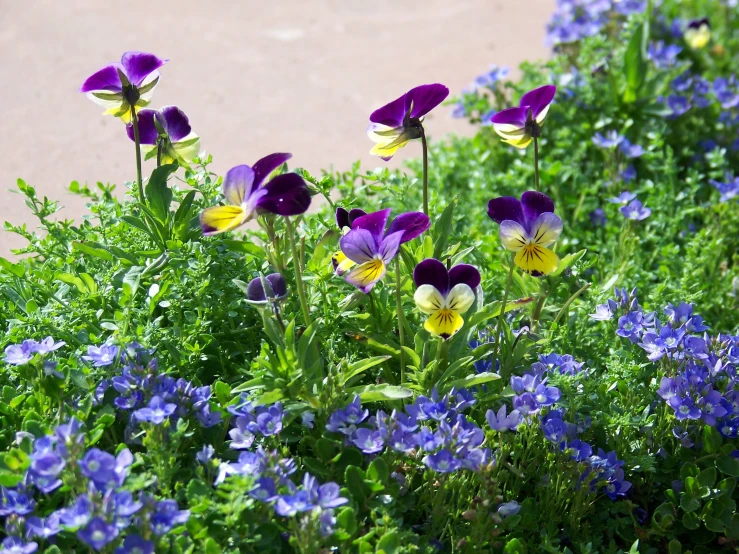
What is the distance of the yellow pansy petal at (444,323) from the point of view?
6.58 feet

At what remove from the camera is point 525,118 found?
2.30 metres

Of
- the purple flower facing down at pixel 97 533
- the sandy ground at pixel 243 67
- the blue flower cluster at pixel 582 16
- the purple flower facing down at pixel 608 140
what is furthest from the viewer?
the blue flower cluster at pixel 582 16

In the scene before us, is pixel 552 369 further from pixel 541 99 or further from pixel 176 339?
pixel 176 339

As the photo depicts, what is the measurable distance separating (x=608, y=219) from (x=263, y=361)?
1.93m

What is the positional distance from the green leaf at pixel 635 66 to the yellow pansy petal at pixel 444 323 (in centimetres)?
225

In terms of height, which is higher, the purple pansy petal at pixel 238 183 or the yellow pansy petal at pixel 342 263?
the purple pansy petal at pixel 238 183

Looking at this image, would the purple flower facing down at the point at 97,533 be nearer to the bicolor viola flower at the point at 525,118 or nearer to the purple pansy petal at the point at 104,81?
the purple pansy petal at the point at 104,81

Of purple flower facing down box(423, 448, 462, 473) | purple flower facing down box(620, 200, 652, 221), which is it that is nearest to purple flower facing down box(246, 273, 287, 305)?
purple flower facing down box(423, 448, 462, 473)

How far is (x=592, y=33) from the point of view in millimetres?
4410

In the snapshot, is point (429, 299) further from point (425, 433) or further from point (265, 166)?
point (265, 166)

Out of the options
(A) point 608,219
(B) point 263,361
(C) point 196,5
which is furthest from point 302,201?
(C) point 196,5

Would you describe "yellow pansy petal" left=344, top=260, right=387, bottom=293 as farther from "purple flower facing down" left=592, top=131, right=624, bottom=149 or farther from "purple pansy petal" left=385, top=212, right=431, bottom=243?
"purple flower facing down" left=592, top=131, right=624, bottom=149

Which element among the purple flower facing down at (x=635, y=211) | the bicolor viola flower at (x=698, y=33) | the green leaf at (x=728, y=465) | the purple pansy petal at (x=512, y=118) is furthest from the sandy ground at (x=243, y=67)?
the green leaf at (x=728, y=465)

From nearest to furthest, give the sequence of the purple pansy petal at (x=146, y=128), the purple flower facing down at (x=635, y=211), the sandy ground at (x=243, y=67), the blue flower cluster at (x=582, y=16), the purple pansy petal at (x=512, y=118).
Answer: the purple pansy petal at (x=512, y=118)
the purple pansy petal at (x=146, y=128)
the purple flower facing down at (x=635, y=211)
the sandy ground at (x=243, y=67)
the blue flower cluster at (x=582, y=16)
